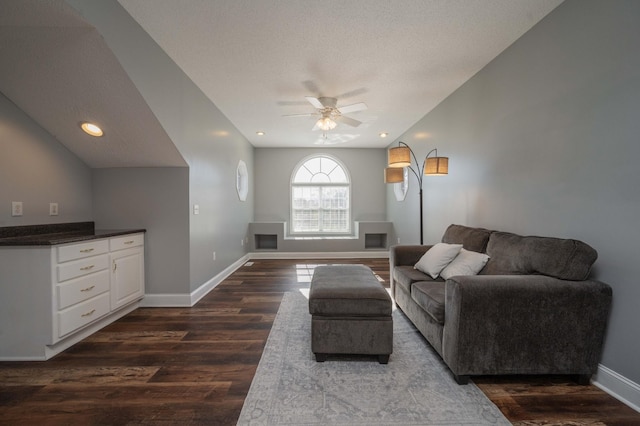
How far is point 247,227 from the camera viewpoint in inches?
243

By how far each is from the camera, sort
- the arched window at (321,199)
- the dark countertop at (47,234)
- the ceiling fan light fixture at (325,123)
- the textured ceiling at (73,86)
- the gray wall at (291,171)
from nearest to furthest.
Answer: the textured ceiling at (73,86)
the dark countertop at (47,234)
the ceiling fan light fixture at (325,123)
the gray wall at (291,171)
the arched window at (321,199)

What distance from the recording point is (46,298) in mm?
2107

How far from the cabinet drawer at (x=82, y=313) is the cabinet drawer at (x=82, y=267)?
0.26m

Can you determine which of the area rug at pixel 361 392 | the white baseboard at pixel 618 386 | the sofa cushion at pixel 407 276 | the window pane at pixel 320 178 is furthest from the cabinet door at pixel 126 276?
the window pane at pixel 320 178

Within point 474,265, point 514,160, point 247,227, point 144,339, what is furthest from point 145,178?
point 514,160

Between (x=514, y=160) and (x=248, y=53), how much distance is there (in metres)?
2.67

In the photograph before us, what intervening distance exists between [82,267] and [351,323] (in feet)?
7.61

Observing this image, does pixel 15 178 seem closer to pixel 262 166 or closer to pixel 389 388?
pixel 389 388

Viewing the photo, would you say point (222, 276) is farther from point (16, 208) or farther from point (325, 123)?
point (325, 123)

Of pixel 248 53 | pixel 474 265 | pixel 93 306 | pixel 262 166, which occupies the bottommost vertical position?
pixel 93 306

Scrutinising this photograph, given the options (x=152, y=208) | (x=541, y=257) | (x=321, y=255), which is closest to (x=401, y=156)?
(x=541, y=257)

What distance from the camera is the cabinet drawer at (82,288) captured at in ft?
7.20

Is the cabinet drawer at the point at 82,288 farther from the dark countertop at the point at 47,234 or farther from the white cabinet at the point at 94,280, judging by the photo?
the dark countertop at the point at 47,234

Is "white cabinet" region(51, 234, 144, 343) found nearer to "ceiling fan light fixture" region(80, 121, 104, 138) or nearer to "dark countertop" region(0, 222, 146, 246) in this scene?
"dark countertop" region(0, 222, 146, 246)
